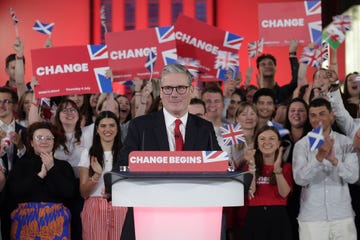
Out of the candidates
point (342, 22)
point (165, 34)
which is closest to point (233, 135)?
point (165, 34)

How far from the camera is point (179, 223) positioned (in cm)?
197

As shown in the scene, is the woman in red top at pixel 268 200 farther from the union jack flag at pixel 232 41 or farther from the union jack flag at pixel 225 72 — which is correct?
the union jack flag at pixel 232 41

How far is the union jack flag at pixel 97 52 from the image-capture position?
5391mm

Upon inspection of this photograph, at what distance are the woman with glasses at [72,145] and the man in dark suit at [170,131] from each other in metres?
2.10

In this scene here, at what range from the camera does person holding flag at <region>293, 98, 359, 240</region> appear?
432 centimetres

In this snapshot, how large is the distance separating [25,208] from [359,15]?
244 inches

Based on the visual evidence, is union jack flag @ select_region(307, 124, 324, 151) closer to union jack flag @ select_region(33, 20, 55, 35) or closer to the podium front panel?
the podium front panel

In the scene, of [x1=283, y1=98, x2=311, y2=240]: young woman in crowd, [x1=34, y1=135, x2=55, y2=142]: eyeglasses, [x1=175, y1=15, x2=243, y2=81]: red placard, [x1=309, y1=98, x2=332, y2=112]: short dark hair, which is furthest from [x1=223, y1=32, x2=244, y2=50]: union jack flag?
[x1=34, y1=135, x2=55, y2=142]: eyeglasses

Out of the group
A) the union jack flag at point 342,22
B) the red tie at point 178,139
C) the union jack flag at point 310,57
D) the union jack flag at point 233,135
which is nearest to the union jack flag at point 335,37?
the union jack flag at point 342,22

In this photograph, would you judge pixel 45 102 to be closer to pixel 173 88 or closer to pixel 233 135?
pixel 233 135

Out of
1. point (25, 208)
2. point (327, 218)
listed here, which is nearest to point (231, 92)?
point (327, 218)

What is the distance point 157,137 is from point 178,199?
2.06 feet

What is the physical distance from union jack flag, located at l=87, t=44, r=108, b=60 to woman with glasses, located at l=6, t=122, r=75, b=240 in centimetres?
108

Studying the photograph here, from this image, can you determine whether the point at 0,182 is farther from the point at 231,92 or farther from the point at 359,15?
the point at 359,15
